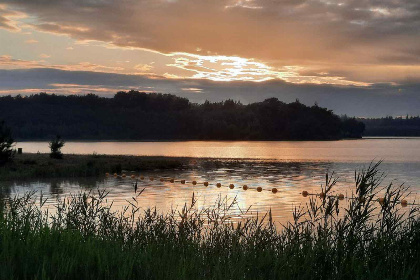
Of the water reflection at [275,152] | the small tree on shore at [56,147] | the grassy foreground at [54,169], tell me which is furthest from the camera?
the water reflection at [275,152]

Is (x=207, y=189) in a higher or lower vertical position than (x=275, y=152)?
higher

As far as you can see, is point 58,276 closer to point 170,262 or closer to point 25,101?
point 170,262

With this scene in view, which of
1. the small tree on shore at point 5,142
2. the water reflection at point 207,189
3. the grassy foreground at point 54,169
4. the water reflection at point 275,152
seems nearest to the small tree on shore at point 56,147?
the grassy foreground at point 54,169

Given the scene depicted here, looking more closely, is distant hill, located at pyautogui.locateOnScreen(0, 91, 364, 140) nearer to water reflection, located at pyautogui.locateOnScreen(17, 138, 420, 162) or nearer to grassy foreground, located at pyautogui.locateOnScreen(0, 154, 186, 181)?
water reflection, located at pyautogui.locateOnScreen(17, 138, 420, 162)

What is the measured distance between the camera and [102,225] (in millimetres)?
11672

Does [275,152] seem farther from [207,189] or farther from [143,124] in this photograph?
[143,124]

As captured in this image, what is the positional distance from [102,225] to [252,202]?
14.3 m

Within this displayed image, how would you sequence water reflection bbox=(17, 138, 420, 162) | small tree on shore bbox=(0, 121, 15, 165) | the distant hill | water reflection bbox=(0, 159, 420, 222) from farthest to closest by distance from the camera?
1. the distant hill
2. water reflection bbox=(17, 138, 420, 162)
3. small tree on shore bbox=(0, 121, 15, 165)
4. water reflection bbox=(0, 159, 420, 222)

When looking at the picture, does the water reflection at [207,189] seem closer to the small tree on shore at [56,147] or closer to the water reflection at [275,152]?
the small tree on shore at [56,147]

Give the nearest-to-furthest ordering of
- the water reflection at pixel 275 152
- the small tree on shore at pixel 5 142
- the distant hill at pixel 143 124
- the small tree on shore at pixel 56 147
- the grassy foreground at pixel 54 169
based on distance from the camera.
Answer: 1. the grassy foreground at pixel 54 169
2. the small tree on shore at pixel 5 142
3. the small tree on shore at pixel 56 147
4. the water reflection at pixel 275 152
5. the distant hill at pixel 143 124

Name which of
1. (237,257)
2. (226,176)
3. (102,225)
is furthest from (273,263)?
(226,176)

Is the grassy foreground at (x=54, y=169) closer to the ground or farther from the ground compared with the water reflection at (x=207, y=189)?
farther from the ground

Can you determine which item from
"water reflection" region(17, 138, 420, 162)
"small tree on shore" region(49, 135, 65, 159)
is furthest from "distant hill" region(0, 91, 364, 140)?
"small tree on shore" region(49, 135, 65, 159)

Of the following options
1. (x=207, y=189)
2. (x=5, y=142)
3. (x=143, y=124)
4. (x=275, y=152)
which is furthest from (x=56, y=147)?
(x=143, y=124)
